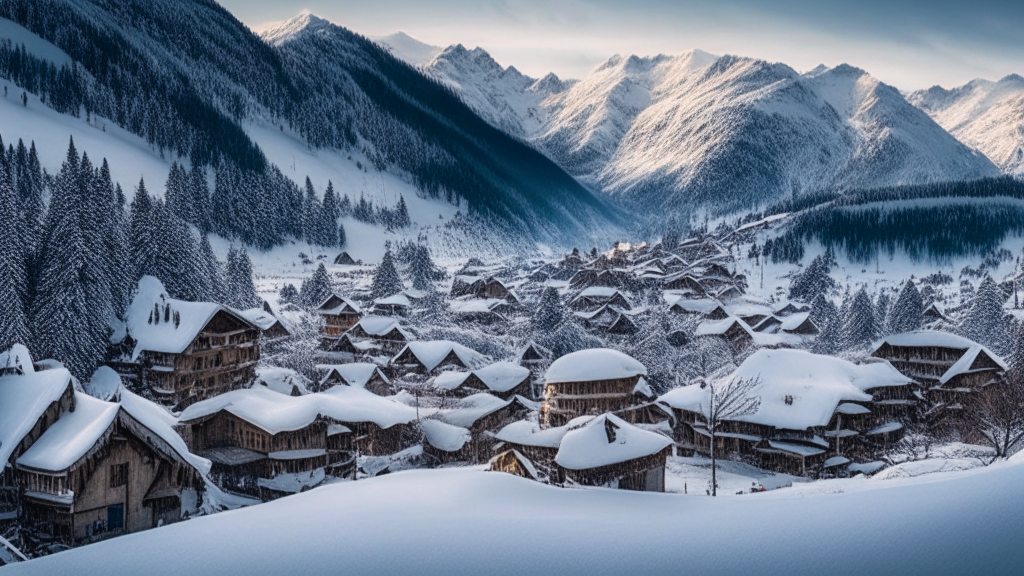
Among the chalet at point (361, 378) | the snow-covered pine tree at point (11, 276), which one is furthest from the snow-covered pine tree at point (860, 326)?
the snow-covered pine tree at point (11, 276)

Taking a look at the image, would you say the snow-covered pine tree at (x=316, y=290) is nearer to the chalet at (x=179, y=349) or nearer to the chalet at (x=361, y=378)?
the chalet at (x=361, y=378)

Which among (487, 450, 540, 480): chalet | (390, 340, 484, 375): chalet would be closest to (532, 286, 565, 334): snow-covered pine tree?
(390, 340, 484, 375): chalet

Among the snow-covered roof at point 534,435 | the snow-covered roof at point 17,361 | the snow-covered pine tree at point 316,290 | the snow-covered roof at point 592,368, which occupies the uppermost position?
the snow-covered pine tree at point 316,290

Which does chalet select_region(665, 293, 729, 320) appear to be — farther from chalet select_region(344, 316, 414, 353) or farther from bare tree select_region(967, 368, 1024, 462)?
bare tree select_region(967, 368, 1024, 462)

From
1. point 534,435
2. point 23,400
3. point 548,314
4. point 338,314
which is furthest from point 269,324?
point 23,400

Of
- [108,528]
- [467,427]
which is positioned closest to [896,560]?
[108,528]
